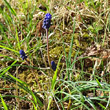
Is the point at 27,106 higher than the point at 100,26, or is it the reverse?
the point at 100,26

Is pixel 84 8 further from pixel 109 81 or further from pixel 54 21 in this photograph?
pixel 109 81

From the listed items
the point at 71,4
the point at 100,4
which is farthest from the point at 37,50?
the point at 100,4

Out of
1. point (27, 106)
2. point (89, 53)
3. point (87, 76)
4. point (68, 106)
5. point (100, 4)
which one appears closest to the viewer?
point (68, 106)

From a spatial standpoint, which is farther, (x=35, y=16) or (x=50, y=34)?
(x=35, y=16)

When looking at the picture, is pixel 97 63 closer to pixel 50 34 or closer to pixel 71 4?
pixel 50 34

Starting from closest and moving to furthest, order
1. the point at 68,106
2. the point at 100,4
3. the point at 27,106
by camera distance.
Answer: the point at 68,106, the point at 27,106, the point at 100,4

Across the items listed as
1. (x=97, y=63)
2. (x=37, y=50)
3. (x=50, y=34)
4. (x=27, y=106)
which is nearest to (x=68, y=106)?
(x=27, y=106)

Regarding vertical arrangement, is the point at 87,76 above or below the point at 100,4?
below

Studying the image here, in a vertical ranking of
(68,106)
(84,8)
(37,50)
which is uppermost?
(84,8)

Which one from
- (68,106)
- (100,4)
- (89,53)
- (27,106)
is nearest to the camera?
(68,106)
